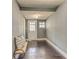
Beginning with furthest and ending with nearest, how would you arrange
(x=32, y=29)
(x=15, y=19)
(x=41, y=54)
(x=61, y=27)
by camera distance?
(x=32, y=29)
(x=61, y=27)
(x=41, y=54)
(x=15, y=19)

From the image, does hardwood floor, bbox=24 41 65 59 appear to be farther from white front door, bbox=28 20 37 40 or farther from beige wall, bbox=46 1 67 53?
white front door, bbox=28 20 37 40

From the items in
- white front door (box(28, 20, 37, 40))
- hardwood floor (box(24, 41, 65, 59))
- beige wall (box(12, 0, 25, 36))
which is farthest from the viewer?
white front door (box(28, 20, 37, 40))

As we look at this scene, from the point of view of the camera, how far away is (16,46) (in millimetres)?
4824

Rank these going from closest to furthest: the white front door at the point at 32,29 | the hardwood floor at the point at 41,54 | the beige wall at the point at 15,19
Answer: the beige wall at the point at 15,19 < the hardwood floor at the point at 41,54 < the white front door at the point at 32,29

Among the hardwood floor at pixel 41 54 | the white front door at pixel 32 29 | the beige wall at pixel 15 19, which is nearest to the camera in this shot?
the beige wall at pixel 15 19

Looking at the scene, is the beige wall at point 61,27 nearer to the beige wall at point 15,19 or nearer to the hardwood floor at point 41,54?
the hardwood floor at point 41,54

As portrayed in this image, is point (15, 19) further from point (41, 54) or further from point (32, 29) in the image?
point (32, 29)

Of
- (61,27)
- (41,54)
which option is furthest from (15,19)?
(61,27)

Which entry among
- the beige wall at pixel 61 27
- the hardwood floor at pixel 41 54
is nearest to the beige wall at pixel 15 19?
the hardwood floor at pixel 41 54

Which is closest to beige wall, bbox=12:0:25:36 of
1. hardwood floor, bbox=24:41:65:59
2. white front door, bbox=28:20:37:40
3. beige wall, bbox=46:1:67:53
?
hardwood floor, bbox=24:41:65:59

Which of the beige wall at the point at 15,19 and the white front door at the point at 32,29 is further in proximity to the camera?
the white front door at the point at 32,29

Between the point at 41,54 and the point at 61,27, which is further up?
the point at 61,27
